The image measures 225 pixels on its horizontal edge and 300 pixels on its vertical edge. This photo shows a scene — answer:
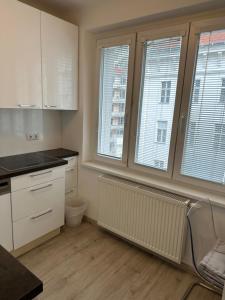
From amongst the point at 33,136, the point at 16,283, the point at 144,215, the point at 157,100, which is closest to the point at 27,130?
the point at 33,136

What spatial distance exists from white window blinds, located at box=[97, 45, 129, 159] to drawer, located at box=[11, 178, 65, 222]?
0.71 metres

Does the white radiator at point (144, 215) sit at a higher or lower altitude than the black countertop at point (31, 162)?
lower

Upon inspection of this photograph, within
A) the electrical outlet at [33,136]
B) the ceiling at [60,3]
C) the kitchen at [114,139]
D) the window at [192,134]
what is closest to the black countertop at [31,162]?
the kitchen at [114,139]

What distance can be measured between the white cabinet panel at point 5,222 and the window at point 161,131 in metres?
1.51


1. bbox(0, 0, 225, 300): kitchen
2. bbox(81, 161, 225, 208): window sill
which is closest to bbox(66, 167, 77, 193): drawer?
bbox(0, 0, 225, 300): kitchen

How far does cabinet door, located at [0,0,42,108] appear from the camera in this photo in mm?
1822

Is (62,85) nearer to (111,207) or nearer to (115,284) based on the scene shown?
(111,207)

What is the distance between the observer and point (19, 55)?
1936 millimetres

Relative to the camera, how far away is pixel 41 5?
7.64ft

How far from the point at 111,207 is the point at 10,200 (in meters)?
1.04

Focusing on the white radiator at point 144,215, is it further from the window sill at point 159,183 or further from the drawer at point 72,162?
the drawer at point 72,162

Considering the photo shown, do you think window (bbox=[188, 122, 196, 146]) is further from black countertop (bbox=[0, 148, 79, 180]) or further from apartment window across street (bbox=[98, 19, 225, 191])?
black countertop (bbox=[0, 148, 79, 180])

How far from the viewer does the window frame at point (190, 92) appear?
1714 mm

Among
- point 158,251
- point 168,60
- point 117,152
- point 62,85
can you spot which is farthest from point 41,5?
point 158,251
